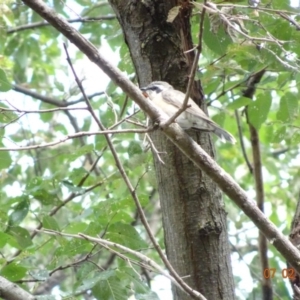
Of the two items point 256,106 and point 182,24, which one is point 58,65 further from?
point 182,24

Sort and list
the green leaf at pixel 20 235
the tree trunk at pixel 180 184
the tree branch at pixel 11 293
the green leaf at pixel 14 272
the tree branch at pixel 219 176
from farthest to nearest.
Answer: the green leaf at pixel 20 235 < the green leaf at pixel 14 272 < the tree trunk at pixel 180 184 < the tree branch at pixel 11 293 < the tree branch at pixel 219 176

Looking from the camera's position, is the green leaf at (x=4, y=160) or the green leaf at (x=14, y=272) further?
the green leaf at (x=4, y=160)

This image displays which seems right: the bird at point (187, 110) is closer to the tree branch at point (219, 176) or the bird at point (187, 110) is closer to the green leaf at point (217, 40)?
the green leaf at point (217, 40)

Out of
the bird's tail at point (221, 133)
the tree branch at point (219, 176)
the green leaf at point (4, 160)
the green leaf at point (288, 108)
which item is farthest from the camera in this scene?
the green leaf at point (288, 108)

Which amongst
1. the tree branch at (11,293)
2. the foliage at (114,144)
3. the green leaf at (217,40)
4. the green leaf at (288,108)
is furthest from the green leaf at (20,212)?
the green leaf at (288,108)

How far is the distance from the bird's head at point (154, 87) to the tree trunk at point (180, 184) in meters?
0.02

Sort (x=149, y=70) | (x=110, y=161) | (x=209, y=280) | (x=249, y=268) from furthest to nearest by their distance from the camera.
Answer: (x=110, y=161) < (x=249, y=268) < (x=149, y=70) < (x=209, y=280)

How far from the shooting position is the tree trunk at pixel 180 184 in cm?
290

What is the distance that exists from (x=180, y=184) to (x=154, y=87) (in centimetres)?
54

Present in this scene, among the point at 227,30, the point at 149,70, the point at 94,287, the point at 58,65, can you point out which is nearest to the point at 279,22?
the point at 227,30

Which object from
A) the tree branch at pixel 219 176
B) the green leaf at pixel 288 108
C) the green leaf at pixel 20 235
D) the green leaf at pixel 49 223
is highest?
the green leaf at pixel 288 108

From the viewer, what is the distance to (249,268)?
16.5 feet

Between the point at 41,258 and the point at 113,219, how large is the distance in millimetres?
3186

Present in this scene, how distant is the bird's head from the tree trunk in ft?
0.08
